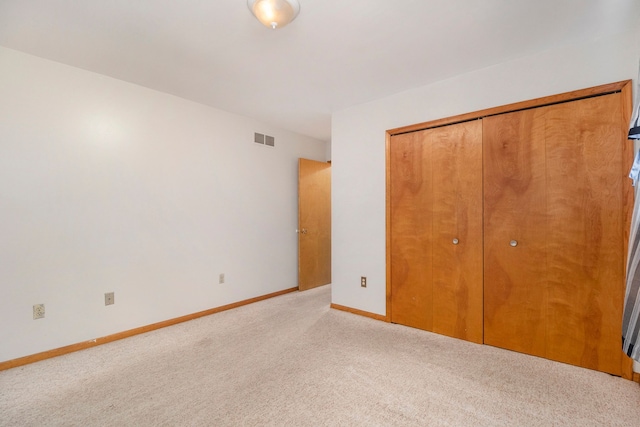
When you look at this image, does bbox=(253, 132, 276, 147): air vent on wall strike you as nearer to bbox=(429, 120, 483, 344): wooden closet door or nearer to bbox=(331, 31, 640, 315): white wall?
bbox=(331, 31, 640, 315): white wall

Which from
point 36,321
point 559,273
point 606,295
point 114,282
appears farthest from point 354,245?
point 36,321

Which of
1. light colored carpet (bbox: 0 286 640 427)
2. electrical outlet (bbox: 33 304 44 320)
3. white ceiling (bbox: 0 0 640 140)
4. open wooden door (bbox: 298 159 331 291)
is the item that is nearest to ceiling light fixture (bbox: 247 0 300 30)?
white ceiling (bbox: 0 0 640 140)

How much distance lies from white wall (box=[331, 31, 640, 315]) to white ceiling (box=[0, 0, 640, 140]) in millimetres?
119

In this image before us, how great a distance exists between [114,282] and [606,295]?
396 cm

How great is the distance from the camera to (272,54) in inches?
88.0

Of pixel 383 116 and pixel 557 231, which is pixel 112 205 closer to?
pixel 383 116

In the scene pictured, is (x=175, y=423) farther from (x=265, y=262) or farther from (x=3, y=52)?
(x=3, y=52)

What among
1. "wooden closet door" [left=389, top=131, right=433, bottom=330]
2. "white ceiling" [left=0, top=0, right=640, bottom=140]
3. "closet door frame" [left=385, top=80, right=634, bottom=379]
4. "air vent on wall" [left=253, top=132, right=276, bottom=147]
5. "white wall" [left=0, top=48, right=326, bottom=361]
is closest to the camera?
"white ceiling" [left=0, top=0, right=640, bottom=140]

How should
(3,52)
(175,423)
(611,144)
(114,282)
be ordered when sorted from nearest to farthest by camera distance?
(175,423) < (611,144) < (3,52) < (114,282)

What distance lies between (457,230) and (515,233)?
0.44m

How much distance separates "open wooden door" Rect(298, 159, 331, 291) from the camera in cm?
430

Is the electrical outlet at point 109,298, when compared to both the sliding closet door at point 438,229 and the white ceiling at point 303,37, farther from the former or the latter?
the sliding closet door at point 438,229

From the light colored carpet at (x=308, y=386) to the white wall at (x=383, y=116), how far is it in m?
0.79

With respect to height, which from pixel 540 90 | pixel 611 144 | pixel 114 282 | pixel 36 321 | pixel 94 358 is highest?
pixel 540 90
